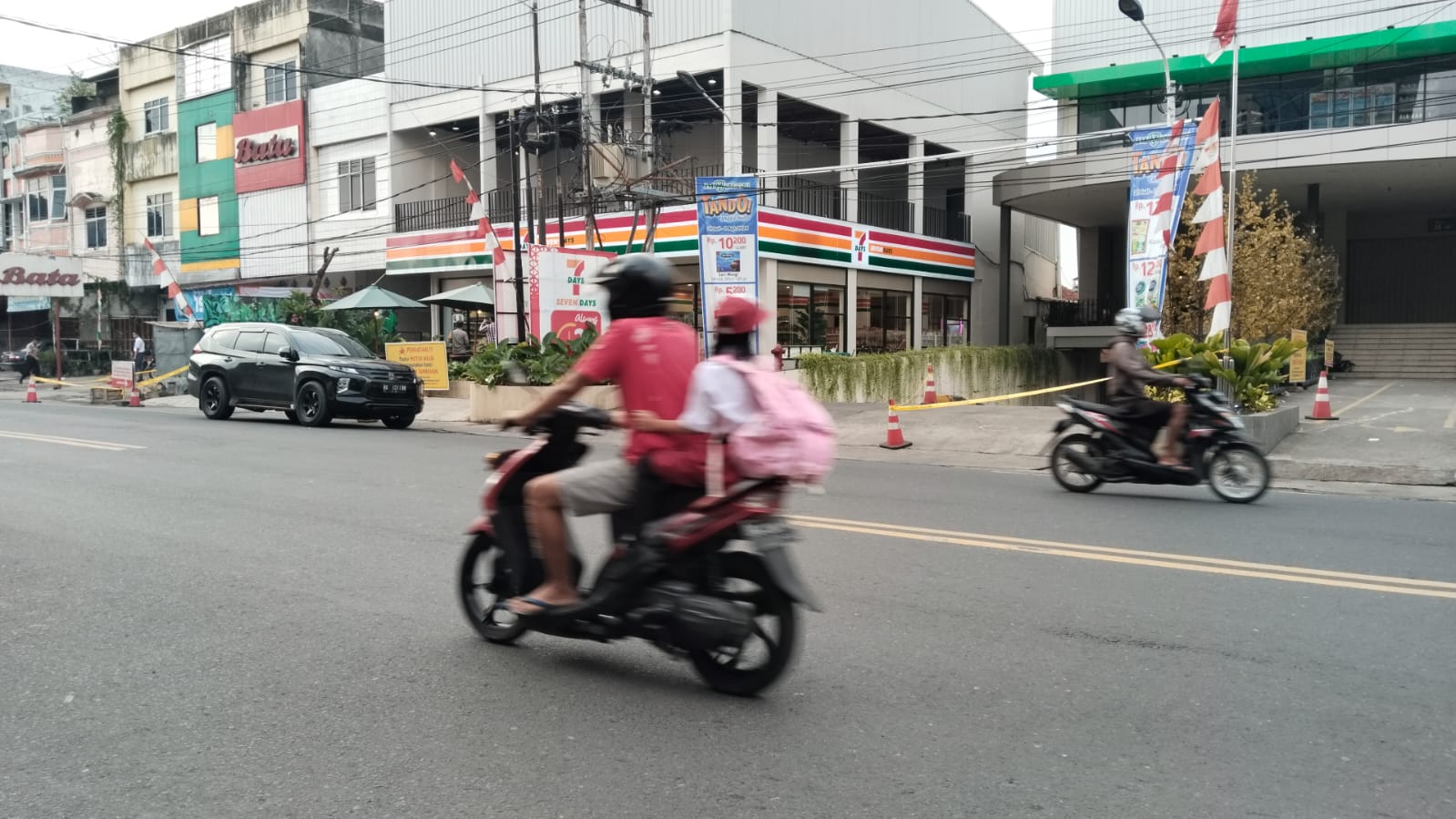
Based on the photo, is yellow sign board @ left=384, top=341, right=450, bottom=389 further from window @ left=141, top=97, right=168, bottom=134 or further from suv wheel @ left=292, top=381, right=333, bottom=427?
window @ left=141, top=97, right=168, bottom=134

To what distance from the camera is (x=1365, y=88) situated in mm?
30188

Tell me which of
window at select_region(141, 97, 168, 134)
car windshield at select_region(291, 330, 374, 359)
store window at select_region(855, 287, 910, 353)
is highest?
window at select_region(141, 97, 168, 134)

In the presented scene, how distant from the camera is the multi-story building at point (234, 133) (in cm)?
3609

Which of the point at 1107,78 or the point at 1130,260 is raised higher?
the point at 1107,78

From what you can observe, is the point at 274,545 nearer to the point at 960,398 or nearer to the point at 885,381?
the point at 885,381

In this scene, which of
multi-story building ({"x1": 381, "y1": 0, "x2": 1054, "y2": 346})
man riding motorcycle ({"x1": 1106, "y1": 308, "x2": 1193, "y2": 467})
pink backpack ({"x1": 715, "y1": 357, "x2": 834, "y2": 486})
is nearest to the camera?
pink backpack ({"x1": 715, "y1": 357, "x2": 834, "y2": 486})

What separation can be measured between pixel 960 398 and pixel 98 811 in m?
23.5

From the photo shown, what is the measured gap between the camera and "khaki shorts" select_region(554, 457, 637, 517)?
416cm

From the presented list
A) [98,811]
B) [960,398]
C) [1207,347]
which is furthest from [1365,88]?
[98,811]

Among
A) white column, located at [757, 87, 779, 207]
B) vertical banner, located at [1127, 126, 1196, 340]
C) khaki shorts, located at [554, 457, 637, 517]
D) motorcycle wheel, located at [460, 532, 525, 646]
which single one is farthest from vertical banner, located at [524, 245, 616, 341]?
khaki shorts, located at [554, 457, 637, 517]

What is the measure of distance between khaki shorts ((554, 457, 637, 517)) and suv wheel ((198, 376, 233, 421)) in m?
15.9

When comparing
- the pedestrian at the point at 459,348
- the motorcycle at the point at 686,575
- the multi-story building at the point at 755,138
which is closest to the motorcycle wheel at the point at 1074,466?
the motorcycle at the point at 686,575

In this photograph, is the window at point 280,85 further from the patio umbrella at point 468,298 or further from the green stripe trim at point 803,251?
the green stripe trim at point 803,251

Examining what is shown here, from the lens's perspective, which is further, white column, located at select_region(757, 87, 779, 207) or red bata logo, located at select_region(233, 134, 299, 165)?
red bata logo, located at select_region(233, 134, 299, 165)
